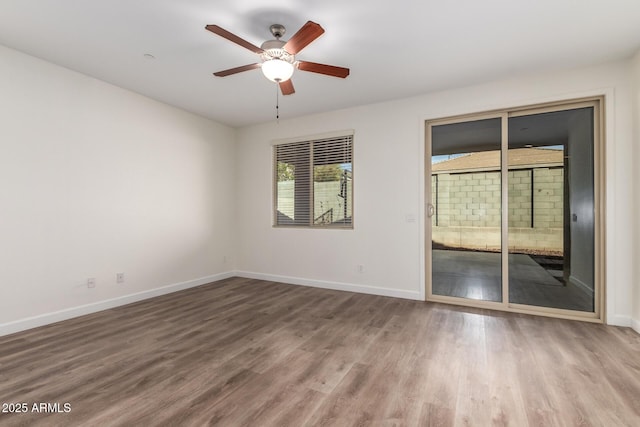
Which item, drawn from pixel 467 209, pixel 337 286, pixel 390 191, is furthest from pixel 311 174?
pixel 467 209

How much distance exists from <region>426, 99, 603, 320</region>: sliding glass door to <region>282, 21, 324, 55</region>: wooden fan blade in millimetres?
2532

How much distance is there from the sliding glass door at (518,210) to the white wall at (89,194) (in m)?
3.78

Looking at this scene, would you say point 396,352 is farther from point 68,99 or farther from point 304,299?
point 68,99

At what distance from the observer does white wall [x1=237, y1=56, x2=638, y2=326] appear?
10.3ft

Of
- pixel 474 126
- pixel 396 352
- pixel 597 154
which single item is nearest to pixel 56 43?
pixel 396 352

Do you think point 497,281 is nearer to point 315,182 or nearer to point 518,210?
point 518,210

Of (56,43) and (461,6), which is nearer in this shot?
(461,6)

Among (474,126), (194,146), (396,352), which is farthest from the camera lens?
(194,146)

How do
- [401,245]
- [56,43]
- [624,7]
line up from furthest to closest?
[401,245], [56,43], [624,7]

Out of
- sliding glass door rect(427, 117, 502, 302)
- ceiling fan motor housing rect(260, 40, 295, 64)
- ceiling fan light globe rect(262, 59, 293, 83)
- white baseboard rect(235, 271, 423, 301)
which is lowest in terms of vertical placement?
white baseboard rect(235, 271, 423, 301)

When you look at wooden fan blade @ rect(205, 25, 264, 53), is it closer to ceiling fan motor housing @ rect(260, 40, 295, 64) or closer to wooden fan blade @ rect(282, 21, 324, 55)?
ceiling fan motor housing @ rect(260, 40, 295, 64)

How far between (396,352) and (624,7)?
3.34 m

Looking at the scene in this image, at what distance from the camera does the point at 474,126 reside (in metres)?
3.92

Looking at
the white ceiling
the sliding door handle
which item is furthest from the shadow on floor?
the white ceiling
